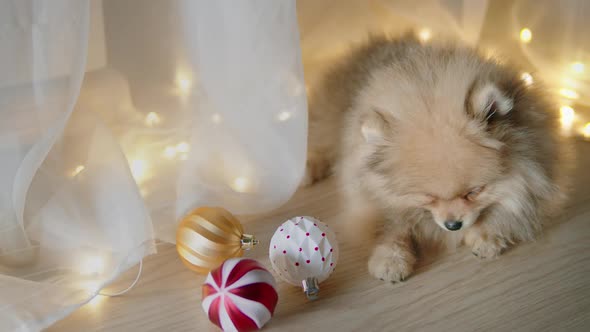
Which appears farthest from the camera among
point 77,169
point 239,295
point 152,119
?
point 152,119

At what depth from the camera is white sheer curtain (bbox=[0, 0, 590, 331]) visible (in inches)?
56.6

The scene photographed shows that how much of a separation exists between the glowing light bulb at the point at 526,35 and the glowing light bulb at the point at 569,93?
0.23m

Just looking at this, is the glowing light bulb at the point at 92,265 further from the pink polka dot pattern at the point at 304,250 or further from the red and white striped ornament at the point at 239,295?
the pink polka dot pattern at the point at 304,250

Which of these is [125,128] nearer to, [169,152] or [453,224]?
[169,152]

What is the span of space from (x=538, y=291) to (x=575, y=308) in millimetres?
93

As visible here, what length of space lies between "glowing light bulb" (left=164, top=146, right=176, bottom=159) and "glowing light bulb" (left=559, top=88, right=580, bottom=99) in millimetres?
1420

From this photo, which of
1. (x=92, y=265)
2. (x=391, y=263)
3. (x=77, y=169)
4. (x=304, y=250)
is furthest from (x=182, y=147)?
(x=391, y=263)

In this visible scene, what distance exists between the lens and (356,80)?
1.77 m

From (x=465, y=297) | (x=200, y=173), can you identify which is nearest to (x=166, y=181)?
(x=200, y=173)

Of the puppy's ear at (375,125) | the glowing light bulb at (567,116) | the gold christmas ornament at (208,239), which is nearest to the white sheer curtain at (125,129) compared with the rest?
the gold christmas ornament at (208,239)

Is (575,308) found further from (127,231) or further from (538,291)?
(127,231)

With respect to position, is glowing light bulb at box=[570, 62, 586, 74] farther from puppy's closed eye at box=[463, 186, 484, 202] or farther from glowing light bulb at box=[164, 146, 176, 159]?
glowing light bulb at box=[164, 146, 176, 159]

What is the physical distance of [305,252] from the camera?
138 cm

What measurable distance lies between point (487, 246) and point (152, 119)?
41.5 inches
